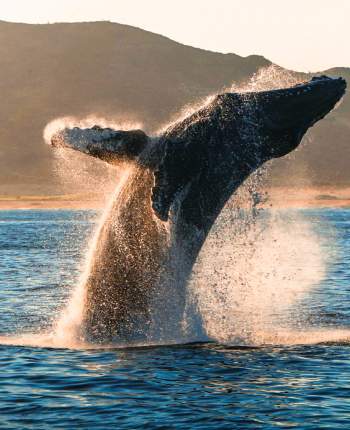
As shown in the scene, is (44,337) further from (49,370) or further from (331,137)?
(331,137)

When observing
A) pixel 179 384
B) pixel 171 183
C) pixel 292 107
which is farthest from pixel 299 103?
pixel 179 384

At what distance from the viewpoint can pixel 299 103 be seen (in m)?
13.8

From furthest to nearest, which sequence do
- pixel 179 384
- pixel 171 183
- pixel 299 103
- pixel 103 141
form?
pixel 299 103 → pixel 103 141 → pixel 171 183 → pixel 179 384

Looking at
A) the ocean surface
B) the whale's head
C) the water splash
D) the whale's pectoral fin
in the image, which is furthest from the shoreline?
the whale's pectoral fin

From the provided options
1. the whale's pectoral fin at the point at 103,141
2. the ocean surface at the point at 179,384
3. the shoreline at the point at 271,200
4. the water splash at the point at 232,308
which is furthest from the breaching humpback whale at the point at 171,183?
the shoreline at the point at 271,200

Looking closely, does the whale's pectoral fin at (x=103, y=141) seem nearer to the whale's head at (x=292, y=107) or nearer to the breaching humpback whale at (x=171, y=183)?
the breaching humpback whale at (x=171, y=183)

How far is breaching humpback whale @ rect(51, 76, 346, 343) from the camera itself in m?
13.4

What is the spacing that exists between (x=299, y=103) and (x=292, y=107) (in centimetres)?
11

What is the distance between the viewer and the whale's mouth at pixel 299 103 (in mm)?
13805

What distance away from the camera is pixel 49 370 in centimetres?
1309

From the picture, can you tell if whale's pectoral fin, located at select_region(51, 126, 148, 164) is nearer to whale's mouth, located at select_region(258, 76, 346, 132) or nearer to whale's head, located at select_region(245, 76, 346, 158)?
whale's head, located at select_region(245, 76, 346, 158)

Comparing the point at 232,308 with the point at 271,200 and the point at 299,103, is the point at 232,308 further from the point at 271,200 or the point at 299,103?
the point at 271,200

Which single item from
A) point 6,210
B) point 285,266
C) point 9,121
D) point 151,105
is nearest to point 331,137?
point 151,105

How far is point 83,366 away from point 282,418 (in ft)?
11.0
